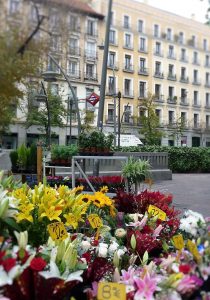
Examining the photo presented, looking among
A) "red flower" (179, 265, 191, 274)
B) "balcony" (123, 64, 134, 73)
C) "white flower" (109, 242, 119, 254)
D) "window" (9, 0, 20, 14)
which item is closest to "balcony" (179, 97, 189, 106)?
"balcony" (123, 64, 134, 73)

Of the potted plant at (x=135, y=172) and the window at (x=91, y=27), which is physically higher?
the window at (x=91, y=27)

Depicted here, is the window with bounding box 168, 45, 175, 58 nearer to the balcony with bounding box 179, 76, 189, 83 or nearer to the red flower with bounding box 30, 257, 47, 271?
the balcony with bounding box 179, 76, 189, 83

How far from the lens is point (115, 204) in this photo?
11.9 feet

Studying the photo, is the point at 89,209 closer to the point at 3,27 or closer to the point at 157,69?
the point at 157,69

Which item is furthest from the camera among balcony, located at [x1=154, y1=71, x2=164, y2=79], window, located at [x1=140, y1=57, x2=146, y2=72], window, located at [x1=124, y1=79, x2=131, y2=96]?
window, located at [x1=124, y1=79, x2=131, y2=96]

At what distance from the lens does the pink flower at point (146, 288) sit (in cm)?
170

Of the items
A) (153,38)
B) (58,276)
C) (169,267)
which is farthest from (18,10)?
(169,267)

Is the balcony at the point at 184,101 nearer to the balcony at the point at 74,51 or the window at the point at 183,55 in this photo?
the window at the point at 183,55

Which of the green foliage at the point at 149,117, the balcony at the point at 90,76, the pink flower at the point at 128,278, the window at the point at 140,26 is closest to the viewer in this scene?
the pink flower at the point at 128,278

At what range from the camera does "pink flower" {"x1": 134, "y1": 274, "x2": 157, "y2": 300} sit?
1696mm

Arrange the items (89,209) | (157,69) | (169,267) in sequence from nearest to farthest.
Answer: (169,267)
(157,69)
(89,209)

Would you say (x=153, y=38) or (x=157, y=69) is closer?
(x=153, y=38)

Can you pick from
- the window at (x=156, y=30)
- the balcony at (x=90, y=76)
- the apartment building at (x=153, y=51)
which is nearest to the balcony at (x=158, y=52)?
the apartment building at (x=153, y=51)

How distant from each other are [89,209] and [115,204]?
11.8 inches
